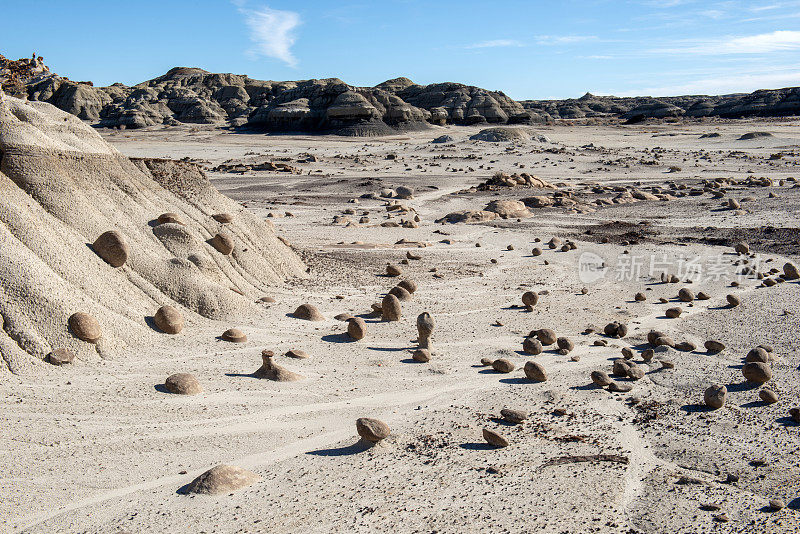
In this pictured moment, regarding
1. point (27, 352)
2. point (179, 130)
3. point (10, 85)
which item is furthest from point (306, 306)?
point (179, 130)

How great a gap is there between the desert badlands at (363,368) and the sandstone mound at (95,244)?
0.02 metres

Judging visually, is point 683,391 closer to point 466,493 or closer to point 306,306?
point 466,493

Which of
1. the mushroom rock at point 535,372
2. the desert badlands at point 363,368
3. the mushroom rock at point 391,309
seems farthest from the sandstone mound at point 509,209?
the mushroom rock at point 535,372

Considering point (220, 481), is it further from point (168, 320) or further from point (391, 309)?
point (391, 309)

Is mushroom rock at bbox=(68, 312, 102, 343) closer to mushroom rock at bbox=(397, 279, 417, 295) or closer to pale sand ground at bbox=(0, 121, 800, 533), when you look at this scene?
pale sand ground at bbox=(0, 121, 800, 533)

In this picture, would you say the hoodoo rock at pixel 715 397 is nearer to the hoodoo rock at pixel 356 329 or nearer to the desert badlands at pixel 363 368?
the desert badlands at pixel 363 368

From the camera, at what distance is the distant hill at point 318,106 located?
46.3 meters

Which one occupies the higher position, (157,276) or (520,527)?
(157,276)

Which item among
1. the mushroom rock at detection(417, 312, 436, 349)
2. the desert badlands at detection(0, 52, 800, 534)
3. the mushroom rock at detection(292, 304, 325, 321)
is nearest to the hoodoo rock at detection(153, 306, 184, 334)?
the desert badlands at detection(0, 52, 800, 534)

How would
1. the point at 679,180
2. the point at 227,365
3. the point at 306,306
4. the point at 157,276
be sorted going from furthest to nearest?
the point at 679,180 < the point at 306,306 < the point at 157,276 < the point at 227,365

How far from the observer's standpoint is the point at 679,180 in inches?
740

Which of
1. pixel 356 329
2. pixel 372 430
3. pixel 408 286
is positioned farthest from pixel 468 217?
pixel 372 430

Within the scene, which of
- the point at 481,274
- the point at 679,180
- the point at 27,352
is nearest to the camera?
the point at 27,352

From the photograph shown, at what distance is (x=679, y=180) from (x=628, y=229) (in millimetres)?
8087
